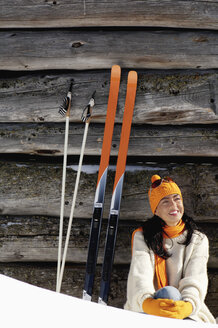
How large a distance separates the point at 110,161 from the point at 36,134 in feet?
1.73

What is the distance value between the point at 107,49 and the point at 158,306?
4.96 ft

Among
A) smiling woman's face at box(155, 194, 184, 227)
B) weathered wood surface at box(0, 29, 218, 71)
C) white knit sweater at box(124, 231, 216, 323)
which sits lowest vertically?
white knit sweater at box(124, 231, 216, 323)

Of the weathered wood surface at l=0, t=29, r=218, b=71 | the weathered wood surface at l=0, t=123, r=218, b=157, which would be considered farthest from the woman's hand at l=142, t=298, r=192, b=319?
the weathered wood surface at l=0, t=29, r=218, b=71

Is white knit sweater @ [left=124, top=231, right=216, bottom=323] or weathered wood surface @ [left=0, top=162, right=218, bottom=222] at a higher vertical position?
weathered wood surface @ [left=0, top=162, right=218, bottom=222]

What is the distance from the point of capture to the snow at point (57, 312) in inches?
38.2

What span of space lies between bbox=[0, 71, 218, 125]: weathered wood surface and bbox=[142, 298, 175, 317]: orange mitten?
1089 mm

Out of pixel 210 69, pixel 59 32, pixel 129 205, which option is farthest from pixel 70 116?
pixel 210 69

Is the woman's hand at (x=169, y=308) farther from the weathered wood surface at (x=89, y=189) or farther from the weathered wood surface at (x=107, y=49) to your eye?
the weathered wood surface at (x=107, y=49)

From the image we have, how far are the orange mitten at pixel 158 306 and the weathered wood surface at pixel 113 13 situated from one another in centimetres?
158

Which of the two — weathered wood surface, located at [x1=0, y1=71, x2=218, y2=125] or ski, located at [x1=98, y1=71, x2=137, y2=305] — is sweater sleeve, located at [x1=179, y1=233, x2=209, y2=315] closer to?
ski, located at [x1=98, y1=71, x2=137, y2=305]

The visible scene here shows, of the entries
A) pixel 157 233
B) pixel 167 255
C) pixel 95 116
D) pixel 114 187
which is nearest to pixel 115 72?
pixel 95 116

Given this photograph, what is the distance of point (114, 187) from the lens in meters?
2.00

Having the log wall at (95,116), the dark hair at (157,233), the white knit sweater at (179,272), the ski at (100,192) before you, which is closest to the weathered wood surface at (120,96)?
the log wall at (95,116)

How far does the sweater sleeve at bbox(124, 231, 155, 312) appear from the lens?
5.43ft
